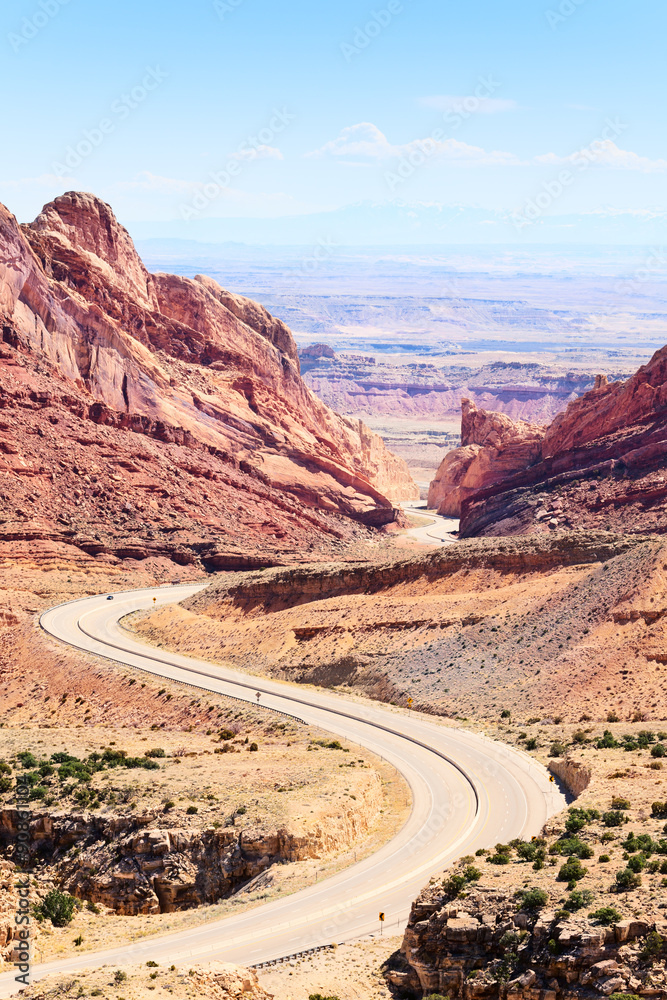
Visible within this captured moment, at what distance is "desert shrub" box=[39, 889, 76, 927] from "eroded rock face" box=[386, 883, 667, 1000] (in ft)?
37.9

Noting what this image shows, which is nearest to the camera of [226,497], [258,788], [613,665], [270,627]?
[258,788]

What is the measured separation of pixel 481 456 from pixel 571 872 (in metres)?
104

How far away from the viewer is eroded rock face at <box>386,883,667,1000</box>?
26.1 metres

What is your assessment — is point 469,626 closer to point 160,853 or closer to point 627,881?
point 160,853

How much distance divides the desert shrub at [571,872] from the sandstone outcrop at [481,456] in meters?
93.6

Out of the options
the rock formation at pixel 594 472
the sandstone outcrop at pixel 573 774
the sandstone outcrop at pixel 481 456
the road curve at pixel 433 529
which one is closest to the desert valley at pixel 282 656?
the sandstone outcrop at pixel 573 774

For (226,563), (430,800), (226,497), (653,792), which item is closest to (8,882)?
(430,800)

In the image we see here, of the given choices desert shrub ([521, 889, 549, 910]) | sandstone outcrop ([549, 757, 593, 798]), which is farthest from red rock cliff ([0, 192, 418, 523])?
desert shrub ([521, 889, 549, 910])

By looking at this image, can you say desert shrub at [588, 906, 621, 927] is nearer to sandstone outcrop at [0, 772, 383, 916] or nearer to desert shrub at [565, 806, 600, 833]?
desert shrub at [565, 806, 600, 833]

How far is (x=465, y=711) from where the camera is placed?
196 ft

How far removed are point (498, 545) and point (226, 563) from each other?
1193 inches

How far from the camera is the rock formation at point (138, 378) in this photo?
344 feet

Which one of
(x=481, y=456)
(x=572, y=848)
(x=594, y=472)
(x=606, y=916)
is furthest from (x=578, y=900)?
(x=481, y=456)

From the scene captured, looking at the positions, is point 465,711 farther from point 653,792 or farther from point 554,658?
point 653,792
